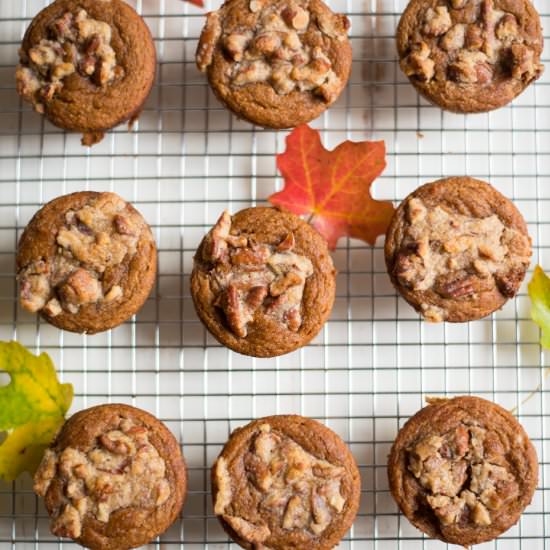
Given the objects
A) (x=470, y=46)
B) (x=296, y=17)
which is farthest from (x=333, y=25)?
(x=470, y=46)

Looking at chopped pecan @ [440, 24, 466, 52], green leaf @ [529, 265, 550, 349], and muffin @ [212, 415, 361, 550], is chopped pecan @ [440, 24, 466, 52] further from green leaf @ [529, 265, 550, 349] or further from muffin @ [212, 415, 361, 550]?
muffin @ [212, 415, 361, 550]

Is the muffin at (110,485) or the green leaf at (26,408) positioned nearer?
the muffin at (110,485)

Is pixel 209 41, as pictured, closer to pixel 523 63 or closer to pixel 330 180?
pixel 330 180

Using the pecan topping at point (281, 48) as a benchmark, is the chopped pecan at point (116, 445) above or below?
below

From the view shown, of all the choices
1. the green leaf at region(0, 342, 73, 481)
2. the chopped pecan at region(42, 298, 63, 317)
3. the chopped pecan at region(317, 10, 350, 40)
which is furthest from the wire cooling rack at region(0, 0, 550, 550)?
the chopped pecan at region(42, 298, 63, 317)

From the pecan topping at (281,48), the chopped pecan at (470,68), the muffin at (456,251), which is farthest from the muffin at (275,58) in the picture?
the muffin at (456,251)

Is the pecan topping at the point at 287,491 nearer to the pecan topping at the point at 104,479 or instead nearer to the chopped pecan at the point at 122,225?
the pecan topping at the point at 104,479

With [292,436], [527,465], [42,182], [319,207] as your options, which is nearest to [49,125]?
[42,182]

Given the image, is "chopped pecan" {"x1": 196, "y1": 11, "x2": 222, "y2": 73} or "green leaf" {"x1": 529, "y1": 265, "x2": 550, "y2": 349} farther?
"green leaf" {"x1": 529, "y1": 265, "x2": 550, "y2": 349}
